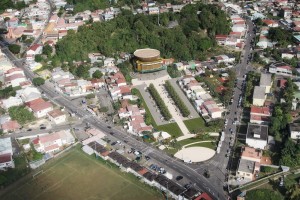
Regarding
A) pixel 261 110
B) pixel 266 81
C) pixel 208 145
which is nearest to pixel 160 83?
pixel 266 81

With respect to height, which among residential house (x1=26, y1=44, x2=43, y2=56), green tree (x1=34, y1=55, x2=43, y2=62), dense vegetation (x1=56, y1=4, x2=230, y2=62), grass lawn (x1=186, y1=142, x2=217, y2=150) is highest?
dense vegetation (x1=56, y1=4, x2=230, y2=62)

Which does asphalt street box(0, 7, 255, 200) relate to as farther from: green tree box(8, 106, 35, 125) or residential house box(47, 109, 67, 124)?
green tree box(8, 106, 35, 125)

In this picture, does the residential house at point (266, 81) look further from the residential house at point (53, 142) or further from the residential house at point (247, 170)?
the residential house at point (53, 142)

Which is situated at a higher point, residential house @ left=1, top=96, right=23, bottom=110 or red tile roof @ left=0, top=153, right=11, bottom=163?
residential house @ left=1, top=96, right=23, bottom=110

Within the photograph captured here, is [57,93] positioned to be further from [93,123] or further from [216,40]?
[216,40]

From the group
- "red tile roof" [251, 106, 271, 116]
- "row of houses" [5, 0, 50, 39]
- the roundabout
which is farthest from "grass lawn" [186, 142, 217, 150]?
"row of houses" [5, 0, 50, 39]

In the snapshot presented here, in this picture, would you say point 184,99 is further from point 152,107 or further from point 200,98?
point 152,107

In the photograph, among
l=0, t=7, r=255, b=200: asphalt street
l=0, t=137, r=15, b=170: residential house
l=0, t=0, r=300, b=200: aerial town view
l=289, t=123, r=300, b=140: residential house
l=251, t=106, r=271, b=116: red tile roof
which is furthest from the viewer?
Result: l=251, t=106, r=271, b=116: red tile roof
